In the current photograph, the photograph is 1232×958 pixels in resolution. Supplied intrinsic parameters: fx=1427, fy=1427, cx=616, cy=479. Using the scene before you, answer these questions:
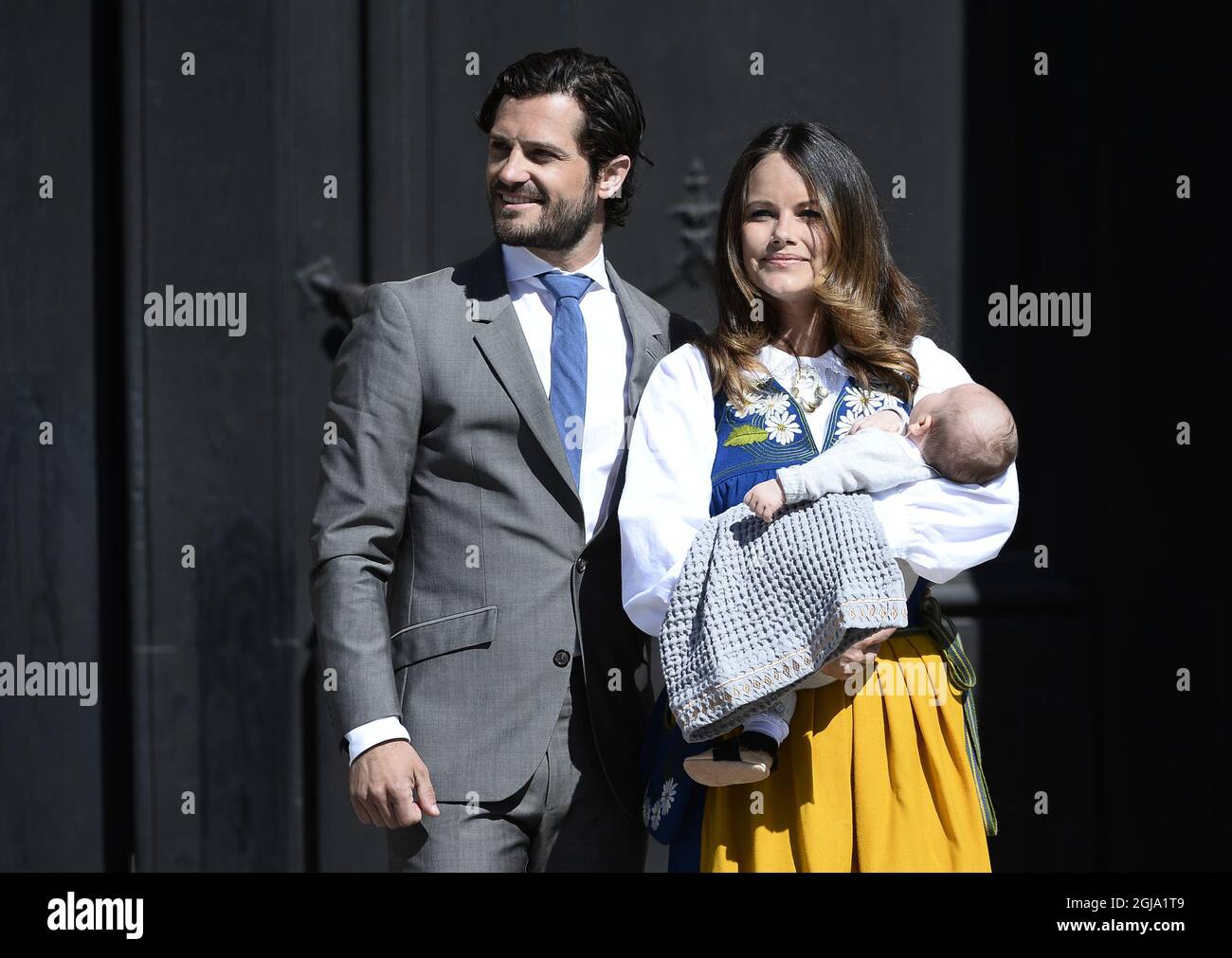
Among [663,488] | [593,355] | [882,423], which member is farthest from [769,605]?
[593,355]

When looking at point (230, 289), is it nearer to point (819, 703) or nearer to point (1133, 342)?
point (819, 703)

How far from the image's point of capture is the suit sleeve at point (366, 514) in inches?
92.9

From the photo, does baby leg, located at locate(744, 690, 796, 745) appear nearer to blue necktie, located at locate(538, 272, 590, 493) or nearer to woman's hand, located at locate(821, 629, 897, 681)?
woman's hand, located at locate(821, 629, 897, 681)

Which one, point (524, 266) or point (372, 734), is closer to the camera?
point (372, 734)

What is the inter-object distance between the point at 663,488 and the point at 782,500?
0.20 metres

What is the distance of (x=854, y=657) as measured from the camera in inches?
85.1

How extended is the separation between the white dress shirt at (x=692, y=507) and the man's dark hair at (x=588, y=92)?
478 millimetres

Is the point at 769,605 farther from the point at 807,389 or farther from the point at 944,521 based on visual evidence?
the point at 807,389

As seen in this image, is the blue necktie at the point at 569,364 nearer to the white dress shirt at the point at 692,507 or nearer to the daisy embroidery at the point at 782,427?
the white dress shirt at the point at 692,507

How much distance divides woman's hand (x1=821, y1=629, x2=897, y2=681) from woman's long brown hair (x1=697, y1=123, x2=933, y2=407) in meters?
0.44

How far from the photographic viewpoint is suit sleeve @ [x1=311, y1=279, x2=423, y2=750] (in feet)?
7.74

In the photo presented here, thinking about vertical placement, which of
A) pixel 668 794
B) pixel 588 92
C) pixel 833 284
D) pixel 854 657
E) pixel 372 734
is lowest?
pixel 668 794

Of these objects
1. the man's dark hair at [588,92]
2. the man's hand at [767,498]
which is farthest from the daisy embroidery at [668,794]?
the man's dark hair at [588,92]

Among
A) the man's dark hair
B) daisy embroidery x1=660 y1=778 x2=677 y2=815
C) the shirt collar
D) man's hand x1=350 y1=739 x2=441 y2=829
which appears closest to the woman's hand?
daisy embroidery x1=660 y1=778 x2=677 y2=815
